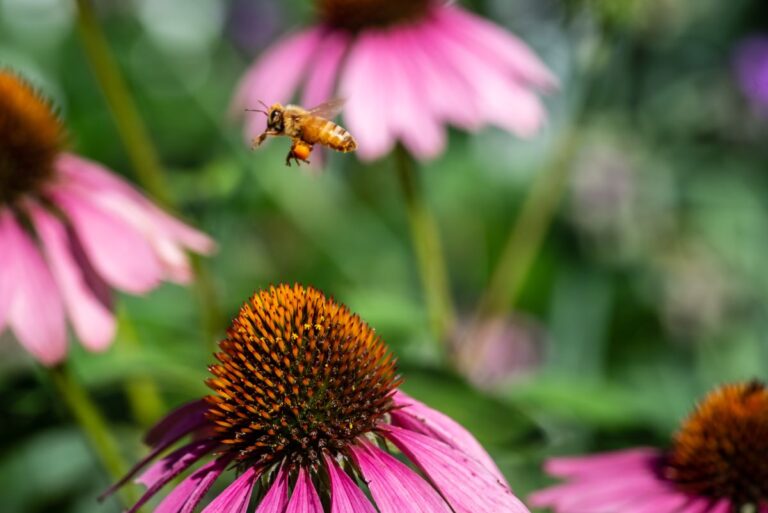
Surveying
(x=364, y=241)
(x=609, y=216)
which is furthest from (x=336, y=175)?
(x=609, y=216)

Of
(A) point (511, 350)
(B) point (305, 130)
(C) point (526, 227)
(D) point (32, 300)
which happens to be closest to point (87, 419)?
(D) point (32, 300)

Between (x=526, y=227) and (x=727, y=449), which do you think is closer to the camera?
(x=727, y=449)

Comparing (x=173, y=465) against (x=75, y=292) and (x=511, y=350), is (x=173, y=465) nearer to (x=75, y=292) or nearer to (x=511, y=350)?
(x=75, y=292)

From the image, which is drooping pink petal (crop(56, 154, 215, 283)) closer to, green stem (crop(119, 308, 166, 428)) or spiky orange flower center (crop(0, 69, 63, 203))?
spiky orange flower center (crop(0, 69, 63, 203))

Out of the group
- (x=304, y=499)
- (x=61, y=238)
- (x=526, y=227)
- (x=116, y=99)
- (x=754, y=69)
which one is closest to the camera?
(x=304, y=499)

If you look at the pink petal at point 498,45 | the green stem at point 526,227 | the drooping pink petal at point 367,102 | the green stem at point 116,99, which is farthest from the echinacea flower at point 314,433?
the green stem at point 526,227
